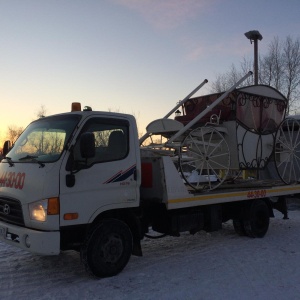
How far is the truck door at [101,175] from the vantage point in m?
4.88

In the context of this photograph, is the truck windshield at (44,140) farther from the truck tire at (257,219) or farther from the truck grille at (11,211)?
the truck tire at (257,219)

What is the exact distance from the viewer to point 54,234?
475 centimetres

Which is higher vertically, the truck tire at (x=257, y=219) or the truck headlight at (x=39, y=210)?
the truck headlight at (x=39, y=210)

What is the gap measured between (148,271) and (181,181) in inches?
57.9

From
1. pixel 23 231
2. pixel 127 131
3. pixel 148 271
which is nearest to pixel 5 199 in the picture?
pixel 23 231

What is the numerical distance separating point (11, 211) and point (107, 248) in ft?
4.53

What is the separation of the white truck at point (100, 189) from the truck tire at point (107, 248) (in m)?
0.01

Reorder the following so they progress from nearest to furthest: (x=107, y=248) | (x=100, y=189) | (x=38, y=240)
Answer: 1. (x=38, y=240)
2. (x=100, y=189)
3. (x=107, y=248)

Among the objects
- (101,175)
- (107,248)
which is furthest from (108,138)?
(107,248)

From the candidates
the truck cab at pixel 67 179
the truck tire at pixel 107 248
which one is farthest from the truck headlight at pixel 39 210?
the truck tire at pixel 107 248

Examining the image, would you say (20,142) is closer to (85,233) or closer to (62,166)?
(62,166)

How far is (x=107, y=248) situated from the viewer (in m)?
5.27

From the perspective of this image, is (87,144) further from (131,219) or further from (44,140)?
(131,219)

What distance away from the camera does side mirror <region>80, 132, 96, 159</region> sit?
474 cm
